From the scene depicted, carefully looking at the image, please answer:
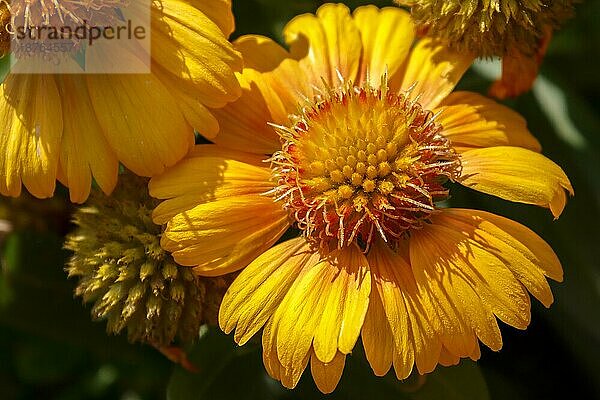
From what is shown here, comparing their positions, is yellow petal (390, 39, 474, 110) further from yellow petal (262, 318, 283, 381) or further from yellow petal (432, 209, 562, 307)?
yellow petal (262, 318, 283, 381)

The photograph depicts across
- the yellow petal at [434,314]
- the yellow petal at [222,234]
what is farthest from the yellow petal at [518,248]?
the yellow petal at [222,234]

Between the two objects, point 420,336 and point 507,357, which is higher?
point 420,336

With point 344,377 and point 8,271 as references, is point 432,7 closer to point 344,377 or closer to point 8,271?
point 344,377

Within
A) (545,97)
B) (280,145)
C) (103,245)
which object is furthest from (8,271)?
(545,97)

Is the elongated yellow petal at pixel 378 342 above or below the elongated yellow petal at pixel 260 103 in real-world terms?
below

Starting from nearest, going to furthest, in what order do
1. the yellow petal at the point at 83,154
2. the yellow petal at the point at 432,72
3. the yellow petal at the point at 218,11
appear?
the yellow petal at the point at 83,154
the yellow petal at the point at 218,11
the yellow petal at the point at 432,72

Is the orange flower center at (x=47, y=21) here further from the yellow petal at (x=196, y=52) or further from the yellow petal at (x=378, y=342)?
the yellow petal at (x=378, y=342)
